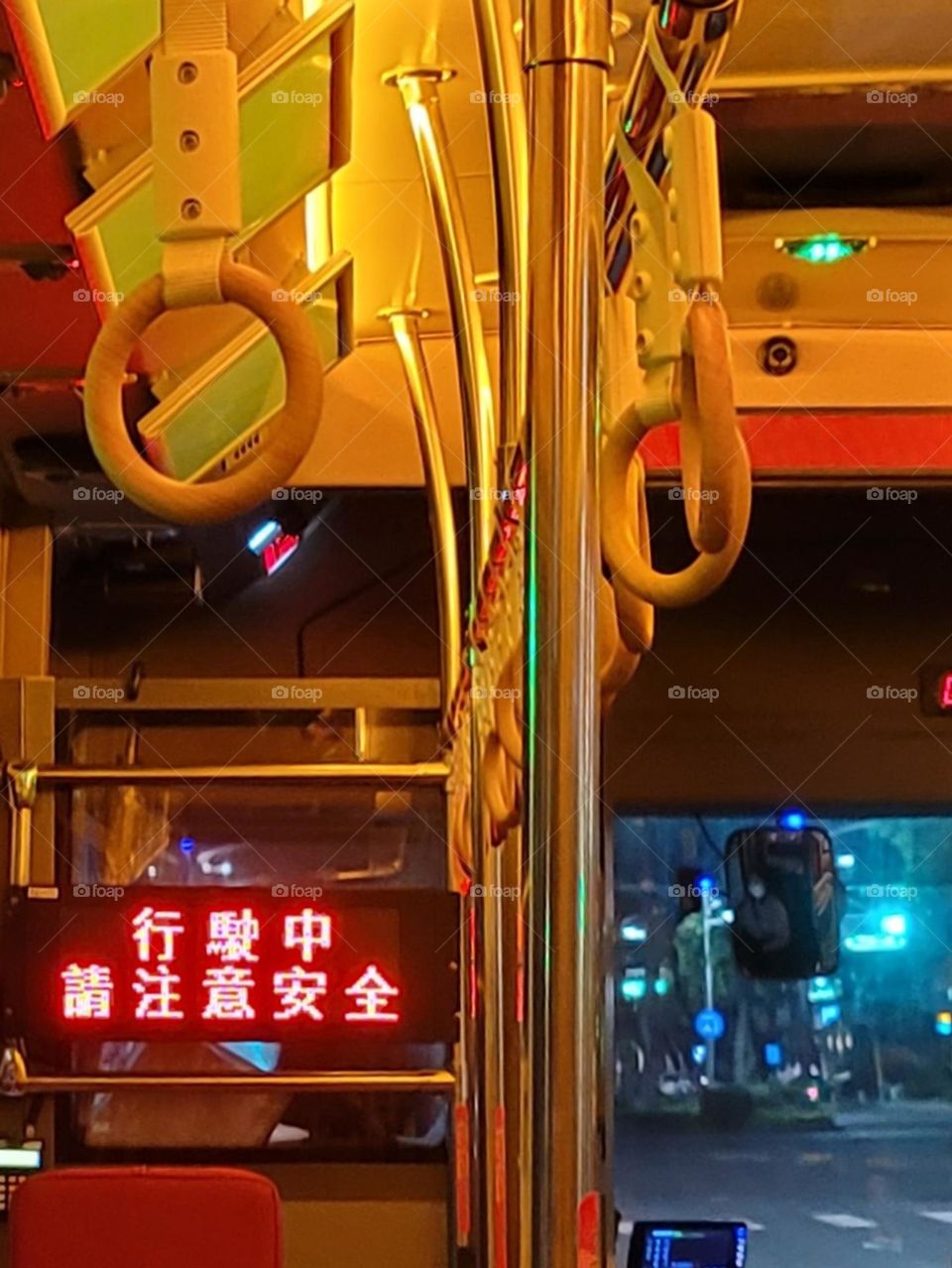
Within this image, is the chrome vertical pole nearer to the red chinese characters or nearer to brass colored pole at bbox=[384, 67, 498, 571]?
brass colored pole at bbox=[384, 67, 498, 571]

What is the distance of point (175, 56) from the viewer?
0.96m

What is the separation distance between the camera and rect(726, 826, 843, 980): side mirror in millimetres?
4441

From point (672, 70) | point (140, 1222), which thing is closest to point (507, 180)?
point (672, 70)

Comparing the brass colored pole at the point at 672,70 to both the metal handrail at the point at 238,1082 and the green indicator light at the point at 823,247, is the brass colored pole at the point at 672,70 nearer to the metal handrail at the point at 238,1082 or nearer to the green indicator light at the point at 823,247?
the green indicator light at the point at 823,247

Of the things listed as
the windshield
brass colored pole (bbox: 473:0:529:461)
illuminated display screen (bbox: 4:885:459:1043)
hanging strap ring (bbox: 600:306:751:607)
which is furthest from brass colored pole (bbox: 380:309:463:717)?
hanging strap ring (bbox: 600:306:751:607)

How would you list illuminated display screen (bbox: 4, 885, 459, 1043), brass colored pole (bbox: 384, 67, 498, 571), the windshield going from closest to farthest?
brass colored pole (bbox: 384, 67, 498, 571)
illuminated display screen (bbox: 4, 885, 459, 1043)
the windshield

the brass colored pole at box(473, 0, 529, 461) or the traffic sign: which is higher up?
the brass colored pole at box(473, 0, 529, 461)

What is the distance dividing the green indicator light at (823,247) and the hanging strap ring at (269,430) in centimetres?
258

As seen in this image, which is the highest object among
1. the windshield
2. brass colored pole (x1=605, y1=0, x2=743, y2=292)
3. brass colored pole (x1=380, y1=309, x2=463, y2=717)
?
brass colored pole (x1=380, y1=309, x2=463, y2=717)

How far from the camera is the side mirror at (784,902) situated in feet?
14.6

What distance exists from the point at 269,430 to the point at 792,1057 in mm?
6295

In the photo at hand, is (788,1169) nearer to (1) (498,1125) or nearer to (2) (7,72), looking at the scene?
(1) (498,1125)

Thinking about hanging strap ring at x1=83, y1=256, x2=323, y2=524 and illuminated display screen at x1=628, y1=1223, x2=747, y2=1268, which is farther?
illuminated display screen at x1=628, y1=1223, x2=747, y2=1268

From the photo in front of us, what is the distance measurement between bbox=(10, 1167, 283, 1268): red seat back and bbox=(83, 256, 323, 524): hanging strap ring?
6.56 ft
